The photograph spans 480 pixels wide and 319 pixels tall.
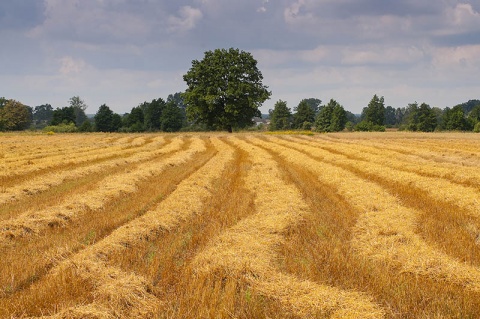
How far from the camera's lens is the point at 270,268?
20.7ft

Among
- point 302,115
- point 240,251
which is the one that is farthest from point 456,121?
point 240,251

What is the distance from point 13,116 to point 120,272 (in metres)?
118

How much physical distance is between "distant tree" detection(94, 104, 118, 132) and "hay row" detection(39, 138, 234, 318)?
105 metres

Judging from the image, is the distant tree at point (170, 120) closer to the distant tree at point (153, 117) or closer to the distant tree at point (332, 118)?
the distant tree at point (153, 117)

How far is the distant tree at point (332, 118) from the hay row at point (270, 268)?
102862 millimetres

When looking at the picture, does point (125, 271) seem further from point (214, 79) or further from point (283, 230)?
point (214, 79)

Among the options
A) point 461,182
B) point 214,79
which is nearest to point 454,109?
point 214,79

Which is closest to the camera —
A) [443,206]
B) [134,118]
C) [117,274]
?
[117,274]

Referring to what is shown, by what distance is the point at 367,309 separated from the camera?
197 inches

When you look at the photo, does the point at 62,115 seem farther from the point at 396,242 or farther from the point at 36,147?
the point at 396,242

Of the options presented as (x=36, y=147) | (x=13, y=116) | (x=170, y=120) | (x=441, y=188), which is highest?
(x=13, y=116)

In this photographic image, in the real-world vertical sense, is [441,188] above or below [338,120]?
below

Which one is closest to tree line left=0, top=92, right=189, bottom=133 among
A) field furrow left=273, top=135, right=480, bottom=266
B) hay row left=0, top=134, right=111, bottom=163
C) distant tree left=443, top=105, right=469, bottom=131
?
hay row left=0, top=134, right=111, bottom=163

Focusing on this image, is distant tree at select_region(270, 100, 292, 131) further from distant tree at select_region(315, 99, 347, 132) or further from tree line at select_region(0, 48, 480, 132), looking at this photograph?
distant tree at select_region(315, 99, 347, 132)
